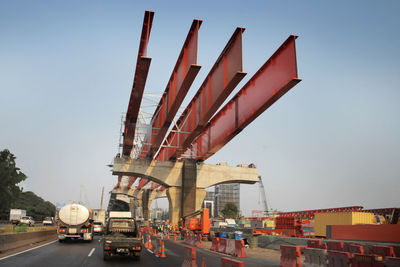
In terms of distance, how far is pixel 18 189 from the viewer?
287 ft

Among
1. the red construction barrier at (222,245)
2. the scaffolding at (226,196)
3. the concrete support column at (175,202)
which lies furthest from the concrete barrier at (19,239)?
the scaffolding at (226,196)

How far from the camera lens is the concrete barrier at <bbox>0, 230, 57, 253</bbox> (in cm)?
1683

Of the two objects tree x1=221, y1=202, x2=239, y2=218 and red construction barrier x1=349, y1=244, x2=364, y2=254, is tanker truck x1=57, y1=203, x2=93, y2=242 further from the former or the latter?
tree x1=221, y1=202, x2=239, y2=218

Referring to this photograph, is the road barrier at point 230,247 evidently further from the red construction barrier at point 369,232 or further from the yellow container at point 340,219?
the yellow container at point 340,219

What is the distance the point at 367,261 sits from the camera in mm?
8734

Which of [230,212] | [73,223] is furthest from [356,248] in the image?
[230,212]

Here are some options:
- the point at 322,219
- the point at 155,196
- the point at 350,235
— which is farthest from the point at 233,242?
the point at 155,196

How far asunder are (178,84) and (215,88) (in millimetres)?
2014

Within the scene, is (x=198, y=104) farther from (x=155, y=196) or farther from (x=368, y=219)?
(x=155, y=196)

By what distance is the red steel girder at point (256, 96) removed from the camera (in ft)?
47.4

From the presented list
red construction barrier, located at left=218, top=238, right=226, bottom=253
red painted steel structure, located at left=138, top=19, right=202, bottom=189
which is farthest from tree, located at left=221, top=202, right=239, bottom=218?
red construction barrier, located at left=218, top=238, right=226, bottom=253

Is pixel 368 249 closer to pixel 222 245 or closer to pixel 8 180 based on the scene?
pixel 222 245

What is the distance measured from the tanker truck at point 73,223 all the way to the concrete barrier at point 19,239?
171 centimetres

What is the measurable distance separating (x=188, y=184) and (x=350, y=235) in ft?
53.1
